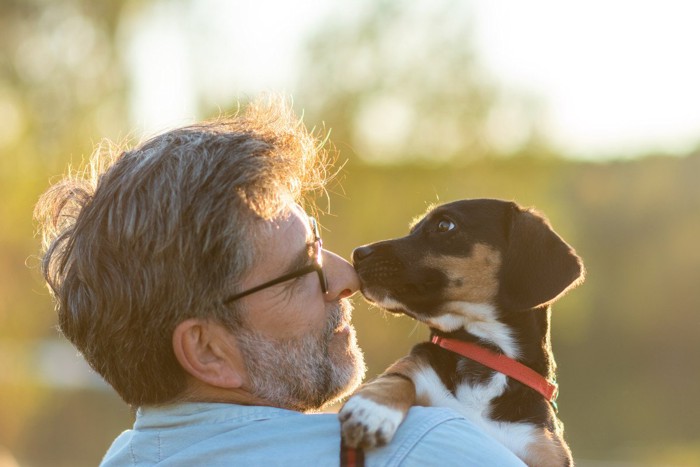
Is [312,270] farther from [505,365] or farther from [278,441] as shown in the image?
[505,365]

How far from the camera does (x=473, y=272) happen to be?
3629 millimetres

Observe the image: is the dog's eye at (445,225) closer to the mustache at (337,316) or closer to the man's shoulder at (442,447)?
the mustache at (337,316)

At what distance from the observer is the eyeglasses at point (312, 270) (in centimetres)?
271

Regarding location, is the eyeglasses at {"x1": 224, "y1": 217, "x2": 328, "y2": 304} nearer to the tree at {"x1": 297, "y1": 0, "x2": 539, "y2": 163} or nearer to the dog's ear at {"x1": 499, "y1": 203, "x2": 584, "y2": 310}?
the dog's ear at {"x1": 499, "y1": 203, "x2": 584, "y2": 310}

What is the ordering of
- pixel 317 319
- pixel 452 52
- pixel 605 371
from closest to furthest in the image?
pixel 317 319
pixel 452 52
pixel 605 371

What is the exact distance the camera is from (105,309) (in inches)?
104

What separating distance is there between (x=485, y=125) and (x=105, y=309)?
15.0 metres

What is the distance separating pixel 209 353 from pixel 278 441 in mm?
413

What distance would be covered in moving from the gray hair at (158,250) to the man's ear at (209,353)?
29 millimetres

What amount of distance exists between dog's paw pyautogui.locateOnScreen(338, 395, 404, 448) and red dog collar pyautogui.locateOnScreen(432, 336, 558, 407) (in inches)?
29.9

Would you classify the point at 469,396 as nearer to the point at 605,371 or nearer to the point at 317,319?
the point at 317,319

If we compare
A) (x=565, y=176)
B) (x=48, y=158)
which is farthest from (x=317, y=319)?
(x=565, y=176)

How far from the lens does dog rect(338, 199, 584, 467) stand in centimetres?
321

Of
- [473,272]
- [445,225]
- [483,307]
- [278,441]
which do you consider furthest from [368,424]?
[445,225]
